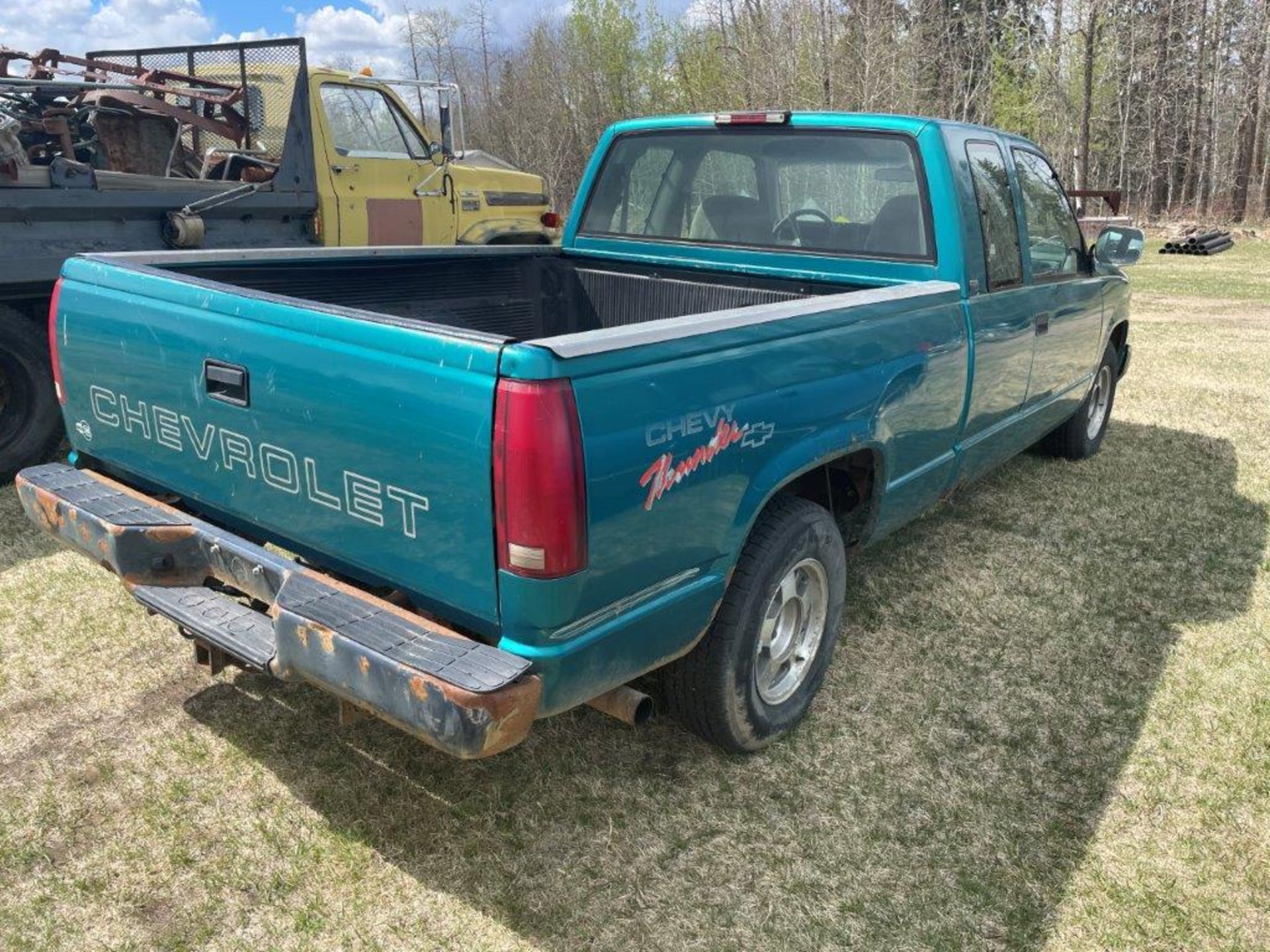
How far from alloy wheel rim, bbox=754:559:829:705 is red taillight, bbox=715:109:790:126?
201 cm

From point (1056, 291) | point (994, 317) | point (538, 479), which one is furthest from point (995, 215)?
point (538, 479)

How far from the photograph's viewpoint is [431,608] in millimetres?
2316

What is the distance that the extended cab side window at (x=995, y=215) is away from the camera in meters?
3.86

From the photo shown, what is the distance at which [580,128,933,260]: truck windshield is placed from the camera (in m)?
3.81

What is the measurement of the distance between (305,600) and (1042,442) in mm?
5046

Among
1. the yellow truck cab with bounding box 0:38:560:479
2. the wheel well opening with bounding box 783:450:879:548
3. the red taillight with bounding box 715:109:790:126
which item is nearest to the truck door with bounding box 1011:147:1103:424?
the red taillight with bounding box 715:109:790:126

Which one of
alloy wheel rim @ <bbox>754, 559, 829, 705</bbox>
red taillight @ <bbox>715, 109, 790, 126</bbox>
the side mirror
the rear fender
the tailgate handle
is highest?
red taillight @ <bbox>715, 109, 790, 126</bbox>

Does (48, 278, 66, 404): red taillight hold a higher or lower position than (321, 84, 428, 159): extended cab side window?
lower

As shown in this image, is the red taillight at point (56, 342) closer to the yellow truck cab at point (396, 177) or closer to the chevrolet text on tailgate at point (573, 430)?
the chevrolet text on tailgate at point (573, 430)

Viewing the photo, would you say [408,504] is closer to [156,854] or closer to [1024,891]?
[156,854]

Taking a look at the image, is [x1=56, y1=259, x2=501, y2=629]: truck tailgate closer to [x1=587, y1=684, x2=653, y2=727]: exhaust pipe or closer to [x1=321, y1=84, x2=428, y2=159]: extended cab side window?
[x1=587, y1=684, x2=653, y2=727]: exhaust pipe

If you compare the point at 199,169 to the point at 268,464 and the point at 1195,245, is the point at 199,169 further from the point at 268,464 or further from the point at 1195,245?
the point at 1195,245

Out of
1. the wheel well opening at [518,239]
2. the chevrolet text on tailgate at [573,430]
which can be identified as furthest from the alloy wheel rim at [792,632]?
the wheel well opening at [518,239]

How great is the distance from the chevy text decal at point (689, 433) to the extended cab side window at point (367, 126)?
5.71 meters
